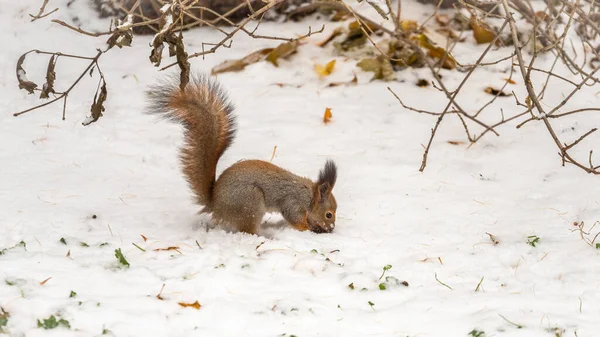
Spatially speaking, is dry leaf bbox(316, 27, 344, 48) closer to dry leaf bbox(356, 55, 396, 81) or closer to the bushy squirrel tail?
dry leaf bbox(356, 55, 396, 81)

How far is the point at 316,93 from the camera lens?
5.34 meters

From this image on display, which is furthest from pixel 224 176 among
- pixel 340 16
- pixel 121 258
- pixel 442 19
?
pixel 442 19

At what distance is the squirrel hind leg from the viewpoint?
366cm

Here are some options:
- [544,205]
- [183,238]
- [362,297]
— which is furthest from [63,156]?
[544,205]

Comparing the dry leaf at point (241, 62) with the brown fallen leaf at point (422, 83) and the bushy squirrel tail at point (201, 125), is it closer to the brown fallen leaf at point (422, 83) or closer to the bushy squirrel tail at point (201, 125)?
the brown fallen leaf at point (422, 83)

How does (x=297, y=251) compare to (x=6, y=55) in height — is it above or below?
below

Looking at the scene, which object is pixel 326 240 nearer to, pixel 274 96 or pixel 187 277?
pixel 187 277

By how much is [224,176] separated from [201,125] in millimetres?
284

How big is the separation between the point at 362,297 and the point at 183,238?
38.2 inches

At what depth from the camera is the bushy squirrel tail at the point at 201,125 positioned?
3553mm

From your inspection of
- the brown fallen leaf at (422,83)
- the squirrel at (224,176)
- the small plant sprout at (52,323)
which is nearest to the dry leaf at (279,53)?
the brown fallen leaf at (422,83)

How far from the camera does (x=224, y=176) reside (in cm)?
374

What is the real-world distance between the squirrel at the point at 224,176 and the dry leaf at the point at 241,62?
5.86 feet

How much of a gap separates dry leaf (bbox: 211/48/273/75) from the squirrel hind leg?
1.99 m
